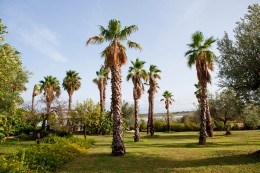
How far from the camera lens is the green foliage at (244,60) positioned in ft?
60.3

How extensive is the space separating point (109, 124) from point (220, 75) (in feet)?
135

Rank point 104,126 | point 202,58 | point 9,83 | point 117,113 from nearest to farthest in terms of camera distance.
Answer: point 9,83 < point 117,113 < point 202,58 < point 104,126

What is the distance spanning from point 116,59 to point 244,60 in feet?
36.3

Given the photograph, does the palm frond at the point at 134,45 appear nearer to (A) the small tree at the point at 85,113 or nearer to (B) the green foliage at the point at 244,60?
(B) the green foliage at the point at 244,60

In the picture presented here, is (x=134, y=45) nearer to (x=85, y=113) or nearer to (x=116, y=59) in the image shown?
(x=116, y=59)

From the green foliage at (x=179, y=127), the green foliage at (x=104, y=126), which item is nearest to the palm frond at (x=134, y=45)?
the green foliage at (x=104, y=126)

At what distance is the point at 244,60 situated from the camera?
1883cm

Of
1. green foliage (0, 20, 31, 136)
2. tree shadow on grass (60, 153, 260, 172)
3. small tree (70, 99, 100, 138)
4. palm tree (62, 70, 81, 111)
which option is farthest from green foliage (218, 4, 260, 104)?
palm tree (62, 70, 81, 111)

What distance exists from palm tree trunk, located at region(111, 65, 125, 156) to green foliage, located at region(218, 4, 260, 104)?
30.2 ft

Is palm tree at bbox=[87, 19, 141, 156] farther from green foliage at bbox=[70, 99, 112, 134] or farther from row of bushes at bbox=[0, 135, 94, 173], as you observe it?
green foliage at bbox=[70, 99, 112, 134]

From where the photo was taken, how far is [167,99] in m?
76.8

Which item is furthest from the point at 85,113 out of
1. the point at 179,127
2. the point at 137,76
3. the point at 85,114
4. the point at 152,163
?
the point at 179,127

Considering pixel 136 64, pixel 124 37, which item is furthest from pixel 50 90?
pixel 124 37

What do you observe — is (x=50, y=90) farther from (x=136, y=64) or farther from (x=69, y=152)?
(x=69, y=152)
